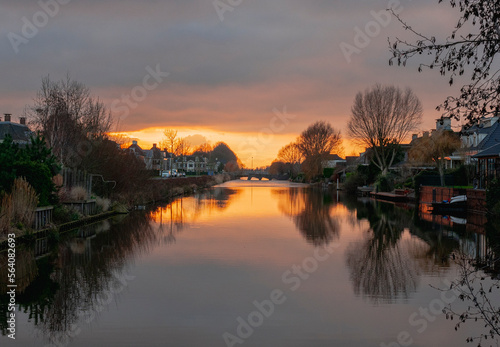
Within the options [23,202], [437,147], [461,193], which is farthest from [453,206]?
[23,202]

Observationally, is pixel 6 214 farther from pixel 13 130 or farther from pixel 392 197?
pixel 13 130

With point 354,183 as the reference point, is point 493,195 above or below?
above

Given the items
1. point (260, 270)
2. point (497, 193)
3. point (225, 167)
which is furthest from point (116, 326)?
point (225, 167)

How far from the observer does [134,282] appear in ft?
34.3

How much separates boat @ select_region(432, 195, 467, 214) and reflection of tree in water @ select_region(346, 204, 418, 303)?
11.3m

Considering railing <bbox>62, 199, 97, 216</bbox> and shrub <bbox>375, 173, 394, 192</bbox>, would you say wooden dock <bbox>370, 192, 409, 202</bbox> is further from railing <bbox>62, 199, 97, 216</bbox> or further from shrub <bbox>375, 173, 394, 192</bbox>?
railing <bbox>62, 199, 97, 216</bbox>

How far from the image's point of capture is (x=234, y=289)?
990 centimetres

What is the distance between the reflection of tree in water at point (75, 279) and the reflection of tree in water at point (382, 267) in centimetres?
511

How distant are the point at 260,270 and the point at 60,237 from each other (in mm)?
8396

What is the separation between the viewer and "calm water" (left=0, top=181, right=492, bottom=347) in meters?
7.27

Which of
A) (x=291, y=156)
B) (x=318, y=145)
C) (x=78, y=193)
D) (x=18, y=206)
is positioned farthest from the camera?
(x=291, y=156)

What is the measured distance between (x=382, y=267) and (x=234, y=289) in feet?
14.2

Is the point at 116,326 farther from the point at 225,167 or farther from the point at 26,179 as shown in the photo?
the point at 225,167

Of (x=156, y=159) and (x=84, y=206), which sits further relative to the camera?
(x=156, y=159)
